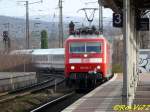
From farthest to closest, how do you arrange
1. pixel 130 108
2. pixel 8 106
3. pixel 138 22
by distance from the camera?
pixel 138 22, pixel 8 106, pixel 130 108

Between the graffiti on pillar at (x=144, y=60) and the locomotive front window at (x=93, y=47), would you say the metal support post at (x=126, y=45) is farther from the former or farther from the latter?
the graffiti on pillar at (x=144, y=60)

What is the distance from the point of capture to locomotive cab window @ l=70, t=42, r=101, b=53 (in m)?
30.6

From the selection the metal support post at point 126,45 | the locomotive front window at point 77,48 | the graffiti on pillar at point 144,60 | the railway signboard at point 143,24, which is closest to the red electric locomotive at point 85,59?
the locomotive front window at point 77,48

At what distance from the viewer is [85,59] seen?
1198 inches

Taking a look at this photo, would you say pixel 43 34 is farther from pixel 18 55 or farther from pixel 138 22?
pixel 138 22

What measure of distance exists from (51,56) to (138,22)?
126 feet

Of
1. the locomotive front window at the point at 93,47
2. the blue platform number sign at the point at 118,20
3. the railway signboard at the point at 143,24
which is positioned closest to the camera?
the blue platform number sign at the point at 118,20

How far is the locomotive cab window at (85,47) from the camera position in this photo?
3062 cm

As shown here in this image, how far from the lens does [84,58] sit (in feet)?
100.0

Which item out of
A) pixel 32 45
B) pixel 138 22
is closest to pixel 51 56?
pixel 138 22

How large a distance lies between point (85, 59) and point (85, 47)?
2.28ft

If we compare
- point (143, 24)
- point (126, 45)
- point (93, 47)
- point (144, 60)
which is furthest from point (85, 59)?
point (144, 60)

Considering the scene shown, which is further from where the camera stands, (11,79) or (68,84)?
(11,79)

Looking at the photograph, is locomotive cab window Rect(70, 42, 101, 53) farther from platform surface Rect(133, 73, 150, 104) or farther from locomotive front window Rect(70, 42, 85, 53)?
platform surface Rect(133, 73, 150, 104)
